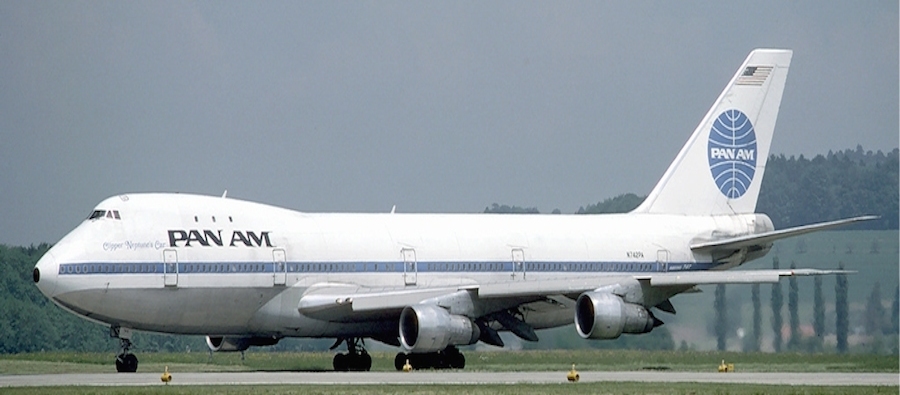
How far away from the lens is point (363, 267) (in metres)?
42.2

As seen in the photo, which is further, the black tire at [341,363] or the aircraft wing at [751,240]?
the aircraft wing at [751,240]

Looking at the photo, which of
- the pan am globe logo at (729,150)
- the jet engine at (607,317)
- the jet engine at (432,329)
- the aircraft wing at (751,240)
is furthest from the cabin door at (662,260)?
the jet engine at (432,329)

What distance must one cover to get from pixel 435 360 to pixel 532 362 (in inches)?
178

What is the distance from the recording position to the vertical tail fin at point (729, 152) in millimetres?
49031

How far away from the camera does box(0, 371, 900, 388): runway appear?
113 feet

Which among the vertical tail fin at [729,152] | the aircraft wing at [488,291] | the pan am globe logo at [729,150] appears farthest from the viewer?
the pan am globe logo at [729,150]

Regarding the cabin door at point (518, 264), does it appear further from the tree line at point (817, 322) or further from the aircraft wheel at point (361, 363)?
the tree line at point (817, 322)

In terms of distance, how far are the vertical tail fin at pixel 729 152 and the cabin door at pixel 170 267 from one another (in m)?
15.3

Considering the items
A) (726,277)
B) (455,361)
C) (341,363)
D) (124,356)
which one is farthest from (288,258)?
(726,277)

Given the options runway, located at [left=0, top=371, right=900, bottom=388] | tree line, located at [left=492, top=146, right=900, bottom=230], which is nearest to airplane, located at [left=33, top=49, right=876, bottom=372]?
runway, located at [left=0, top=371, right=900, bottom=388]

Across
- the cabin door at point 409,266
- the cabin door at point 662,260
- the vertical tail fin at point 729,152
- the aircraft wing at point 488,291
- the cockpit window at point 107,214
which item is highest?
the vertical tail fin at point 729,152

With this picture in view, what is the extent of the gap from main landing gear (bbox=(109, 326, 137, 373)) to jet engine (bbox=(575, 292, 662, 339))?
10.3 metres

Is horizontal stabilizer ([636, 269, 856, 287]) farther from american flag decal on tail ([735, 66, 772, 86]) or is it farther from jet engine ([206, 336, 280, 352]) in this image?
american flag decal on tail ([735, 66, 772, 86])

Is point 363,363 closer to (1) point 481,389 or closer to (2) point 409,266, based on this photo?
(2) point 409,266
